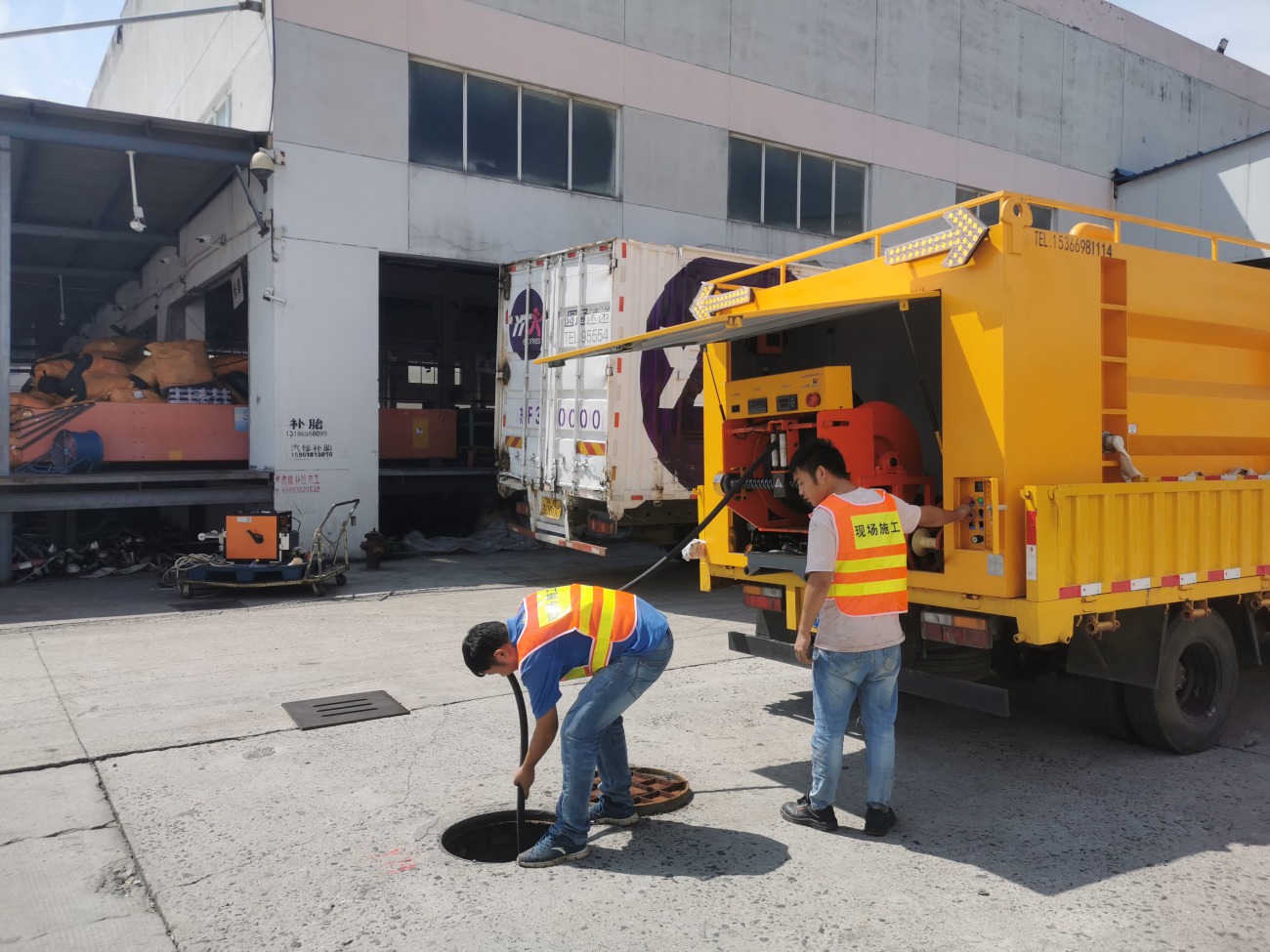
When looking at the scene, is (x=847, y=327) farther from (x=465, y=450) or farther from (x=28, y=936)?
(x=465, y=450)

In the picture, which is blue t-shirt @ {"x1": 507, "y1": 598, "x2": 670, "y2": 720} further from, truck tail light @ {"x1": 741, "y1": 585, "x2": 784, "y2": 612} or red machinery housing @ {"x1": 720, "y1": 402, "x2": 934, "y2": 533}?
truck tail light @ {"x1": 741, "y1": 585, "x2": 784, "y2": 612}

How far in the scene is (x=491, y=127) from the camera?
1445cm

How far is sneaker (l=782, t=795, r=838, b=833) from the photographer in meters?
4.27

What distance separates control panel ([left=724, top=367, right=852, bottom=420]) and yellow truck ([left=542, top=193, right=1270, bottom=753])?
0.6 inches

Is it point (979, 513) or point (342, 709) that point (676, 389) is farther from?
point (979, 513)

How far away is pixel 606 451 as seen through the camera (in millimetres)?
10156

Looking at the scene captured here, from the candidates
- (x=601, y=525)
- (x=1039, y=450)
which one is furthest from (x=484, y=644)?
(x=601, y=525)

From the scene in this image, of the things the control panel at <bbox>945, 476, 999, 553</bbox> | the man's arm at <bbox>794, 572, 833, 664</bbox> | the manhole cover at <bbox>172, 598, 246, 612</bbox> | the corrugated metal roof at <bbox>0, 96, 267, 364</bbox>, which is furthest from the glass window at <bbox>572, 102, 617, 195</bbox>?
the man's arm at <bbox>794, 572, 833, 664</bbox>

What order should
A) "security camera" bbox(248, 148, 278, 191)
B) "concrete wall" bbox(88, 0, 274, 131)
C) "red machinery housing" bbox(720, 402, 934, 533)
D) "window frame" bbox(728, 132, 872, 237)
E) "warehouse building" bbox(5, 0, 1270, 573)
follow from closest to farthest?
"red machinery housing" bbox(720, 402, 934, 533), "security camera" bbox(248, 148, 278, 191), "warehouse building" bbox(5, 0, 1270, 573), "concrete wall" bbox(88, 0, 274, 131), "window frame" bbox(728, 132, 872, 237)

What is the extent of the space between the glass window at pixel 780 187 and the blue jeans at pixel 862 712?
567 inches

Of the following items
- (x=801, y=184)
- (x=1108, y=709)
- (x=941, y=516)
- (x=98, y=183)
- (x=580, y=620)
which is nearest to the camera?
(x=580, y=620)

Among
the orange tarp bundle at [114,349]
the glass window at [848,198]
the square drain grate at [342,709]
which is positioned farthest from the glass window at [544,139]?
the square drain grate at [342,709]

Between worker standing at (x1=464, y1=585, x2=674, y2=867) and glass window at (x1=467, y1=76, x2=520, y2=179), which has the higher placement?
glass window at (x1=467, y1=76, x2=520, y2=179)

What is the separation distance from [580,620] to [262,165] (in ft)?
34.2
